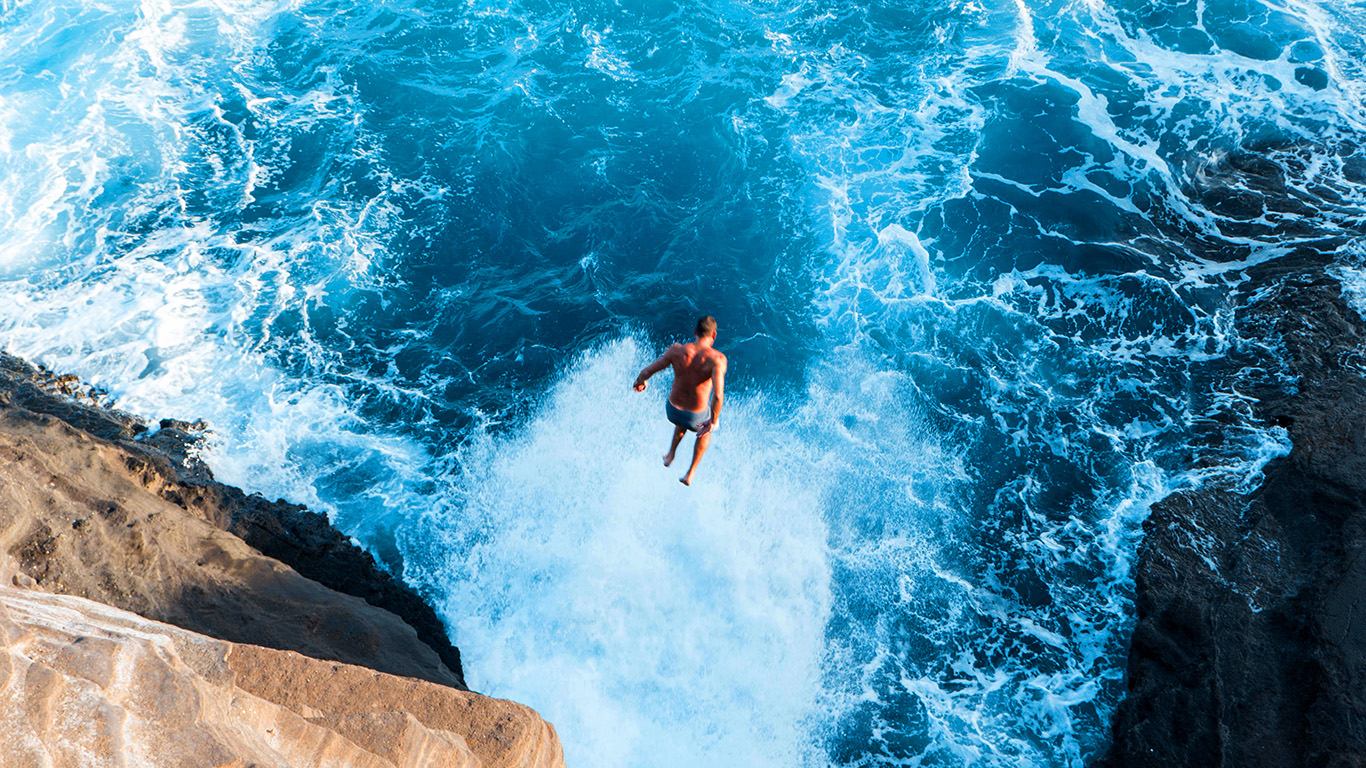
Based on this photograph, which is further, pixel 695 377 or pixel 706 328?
pixel 695 377

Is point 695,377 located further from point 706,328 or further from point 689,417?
point 706,328

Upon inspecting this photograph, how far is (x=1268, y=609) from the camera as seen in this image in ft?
47.8

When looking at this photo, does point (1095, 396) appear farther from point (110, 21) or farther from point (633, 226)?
point (110, 21)

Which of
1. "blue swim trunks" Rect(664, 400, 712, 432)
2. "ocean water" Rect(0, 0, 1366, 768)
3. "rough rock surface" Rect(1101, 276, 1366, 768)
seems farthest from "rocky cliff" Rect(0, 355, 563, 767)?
"rough rock surface" Rect(1101, 276, 1366, 768)

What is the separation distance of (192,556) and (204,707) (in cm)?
425

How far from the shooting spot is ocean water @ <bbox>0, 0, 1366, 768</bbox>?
51.5ft

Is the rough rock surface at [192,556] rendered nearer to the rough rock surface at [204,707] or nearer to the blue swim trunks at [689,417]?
the rough rock surface at [204,707]

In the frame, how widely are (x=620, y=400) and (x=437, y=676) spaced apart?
7061 millimetres

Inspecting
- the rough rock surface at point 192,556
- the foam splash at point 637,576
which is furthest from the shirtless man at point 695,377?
the foam splash at point 637,576

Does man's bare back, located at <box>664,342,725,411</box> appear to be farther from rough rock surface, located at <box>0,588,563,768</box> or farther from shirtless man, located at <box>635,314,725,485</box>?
rough rock surface, located at <box>0,588,563,768</box>

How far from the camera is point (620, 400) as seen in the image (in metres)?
18.3

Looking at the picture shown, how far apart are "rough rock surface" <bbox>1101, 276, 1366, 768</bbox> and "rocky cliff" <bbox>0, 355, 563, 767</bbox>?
367 inches

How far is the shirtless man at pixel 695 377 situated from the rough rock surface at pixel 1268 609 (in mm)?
8439

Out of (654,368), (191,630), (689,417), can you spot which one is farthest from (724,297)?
(191,630)
